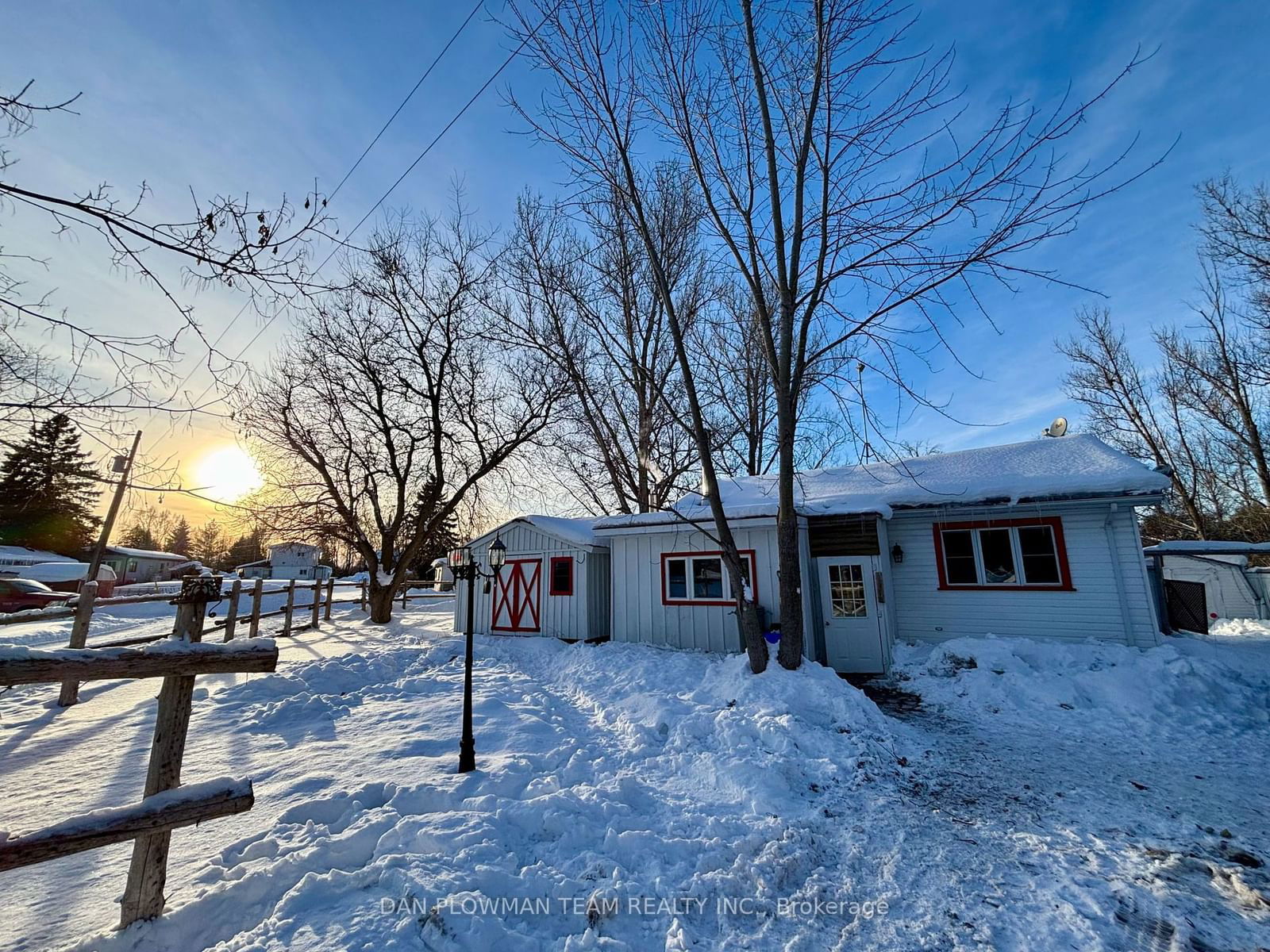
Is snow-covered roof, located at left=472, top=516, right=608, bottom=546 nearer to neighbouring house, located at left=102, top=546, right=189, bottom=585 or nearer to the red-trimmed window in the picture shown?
the red-trimmed window

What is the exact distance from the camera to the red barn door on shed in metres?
13.3

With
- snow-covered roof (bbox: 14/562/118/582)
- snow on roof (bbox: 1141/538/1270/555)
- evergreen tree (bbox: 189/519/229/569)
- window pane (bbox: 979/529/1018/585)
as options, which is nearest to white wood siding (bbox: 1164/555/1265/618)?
snow on roof (bbox: 1141/538/1270/555)

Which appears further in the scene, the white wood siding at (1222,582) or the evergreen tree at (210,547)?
the evergreen tree at (210,547)

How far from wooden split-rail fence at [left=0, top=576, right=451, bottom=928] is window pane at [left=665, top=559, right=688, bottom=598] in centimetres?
864

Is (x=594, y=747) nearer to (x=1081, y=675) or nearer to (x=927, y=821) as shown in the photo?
(x=927, y=821)

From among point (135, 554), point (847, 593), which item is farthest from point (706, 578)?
point (135, 554)

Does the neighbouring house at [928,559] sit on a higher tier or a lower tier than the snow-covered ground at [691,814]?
higher

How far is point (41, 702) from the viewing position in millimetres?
6672

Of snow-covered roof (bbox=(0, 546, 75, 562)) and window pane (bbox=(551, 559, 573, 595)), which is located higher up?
snow-covered roof (bbox=(0, 546, 75, 562))

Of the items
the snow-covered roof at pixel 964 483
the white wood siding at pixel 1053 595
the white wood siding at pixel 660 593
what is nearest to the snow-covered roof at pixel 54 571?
the white wood siding at pixel 660 593

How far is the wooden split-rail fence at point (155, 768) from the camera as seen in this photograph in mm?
2018

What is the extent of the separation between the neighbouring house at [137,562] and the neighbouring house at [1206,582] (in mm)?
55485

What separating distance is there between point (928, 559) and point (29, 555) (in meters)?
46.2

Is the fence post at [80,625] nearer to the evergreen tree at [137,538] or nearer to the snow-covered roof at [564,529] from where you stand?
the snow-covered roof at [564,529]
